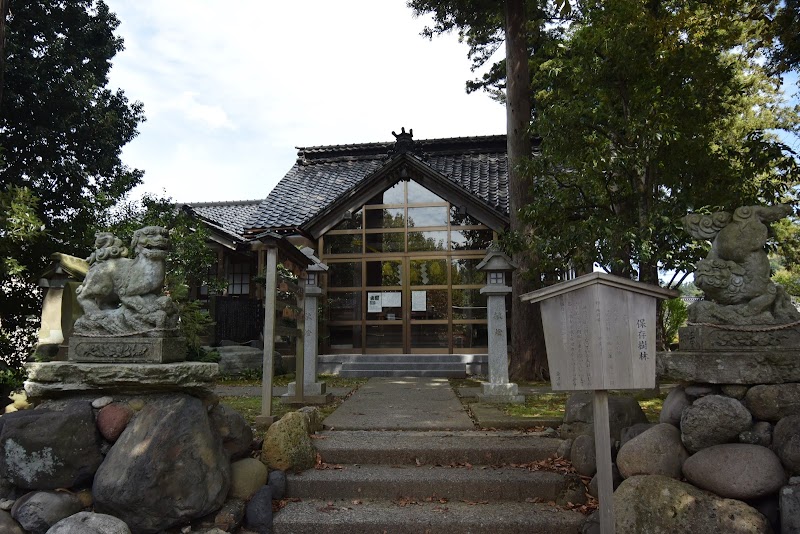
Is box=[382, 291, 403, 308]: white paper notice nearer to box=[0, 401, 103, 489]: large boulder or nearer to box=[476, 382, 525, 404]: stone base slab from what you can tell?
box=[476, 382, 525, 404]: stone base slab

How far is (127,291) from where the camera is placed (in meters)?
4.40

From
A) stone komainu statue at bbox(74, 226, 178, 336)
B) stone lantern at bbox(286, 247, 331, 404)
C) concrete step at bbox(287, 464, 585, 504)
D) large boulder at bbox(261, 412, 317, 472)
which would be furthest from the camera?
stone lantern at bbox(286, 247, 331, 404)

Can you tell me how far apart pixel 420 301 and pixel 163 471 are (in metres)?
10.4

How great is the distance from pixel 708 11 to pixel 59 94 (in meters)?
13.4

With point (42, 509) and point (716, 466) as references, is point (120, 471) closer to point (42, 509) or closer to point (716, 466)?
point (42, 509)

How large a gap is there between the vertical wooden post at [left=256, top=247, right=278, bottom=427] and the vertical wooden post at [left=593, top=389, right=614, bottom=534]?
13.2 feet

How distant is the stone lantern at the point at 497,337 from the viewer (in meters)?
7.97

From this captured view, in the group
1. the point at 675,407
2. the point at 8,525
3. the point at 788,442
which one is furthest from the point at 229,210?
the point at 788,442

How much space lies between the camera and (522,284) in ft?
36.6

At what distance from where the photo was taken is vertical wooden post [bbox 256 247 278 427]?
6.19m

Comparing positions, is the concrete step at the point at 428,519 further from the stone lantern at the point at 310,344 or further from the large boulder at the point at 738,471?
the stone lantern at the point at 310,344

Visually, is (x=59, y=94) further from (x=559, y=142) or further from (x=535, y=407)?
(x=535, y=407)

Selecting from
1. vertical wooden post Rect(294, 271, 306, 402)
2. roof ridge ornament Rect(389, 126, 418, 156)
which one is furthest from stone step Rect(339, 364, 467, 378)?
roof ridge ornament Rect(389, 126, 418, 156)

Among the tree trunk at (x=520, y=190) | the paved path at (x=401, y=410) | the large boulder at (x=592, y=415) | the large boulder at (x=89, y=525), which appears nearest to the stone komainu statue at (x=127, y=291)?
the large boulder at (x=89, y=525)
